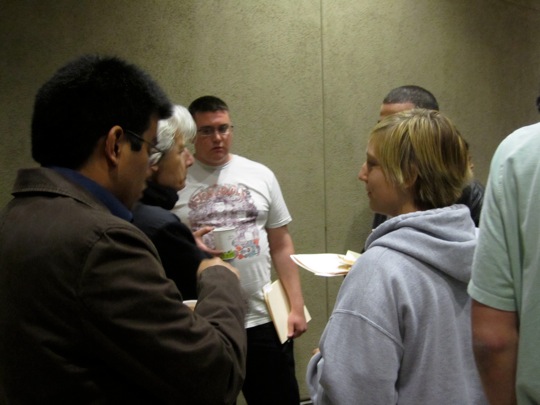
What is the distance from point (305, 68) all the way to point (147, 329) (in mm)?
2439

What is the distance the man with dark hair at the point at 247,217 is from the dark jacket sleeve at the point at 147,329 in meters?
1.39

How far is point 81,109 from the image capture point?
1.02 meters

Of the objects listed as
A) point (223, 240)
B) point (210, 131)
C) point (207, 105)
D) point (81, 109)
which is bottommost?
point (223, 240)

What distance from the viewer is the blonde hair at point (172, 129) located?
1.72m

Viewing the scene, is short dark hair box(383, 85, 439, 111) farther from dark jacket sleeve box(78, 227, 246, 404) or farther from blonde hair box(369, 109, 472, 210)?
dark jacket sleeve box(78, 227, 246, 404)

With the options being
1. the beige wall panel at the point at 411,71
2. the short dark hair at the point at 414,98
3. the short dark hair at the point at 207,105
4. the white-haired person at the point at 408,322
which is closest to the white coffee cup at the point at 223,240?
the white-haired person at the point at 408,322

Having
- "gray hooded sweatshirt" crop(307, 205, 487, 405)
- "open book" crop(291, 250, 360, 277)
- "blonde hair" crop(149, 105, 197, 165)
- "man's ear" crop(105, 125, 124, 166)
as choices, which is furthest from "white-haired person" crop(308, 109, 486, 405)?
"blonde hair" crop(149, 105, 197, 165)

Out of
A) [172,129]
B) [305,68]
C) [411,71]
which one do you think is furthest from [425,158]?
[411,71]

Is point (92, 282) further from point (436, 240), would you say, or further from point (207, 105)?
point (207, 105)

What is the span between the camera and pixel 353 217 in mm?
3311

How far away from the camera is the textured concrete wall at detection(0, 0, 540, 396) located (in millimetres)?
2525

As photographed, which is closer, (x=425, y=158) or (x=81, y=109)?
(x=81, y=109)

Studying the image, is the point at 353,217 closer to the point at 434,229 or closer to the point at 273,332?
the point at 273,332

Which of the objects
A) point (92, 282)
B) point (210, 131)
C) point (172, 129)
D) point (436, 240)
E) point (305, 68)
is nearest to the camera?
point (92, 282)
